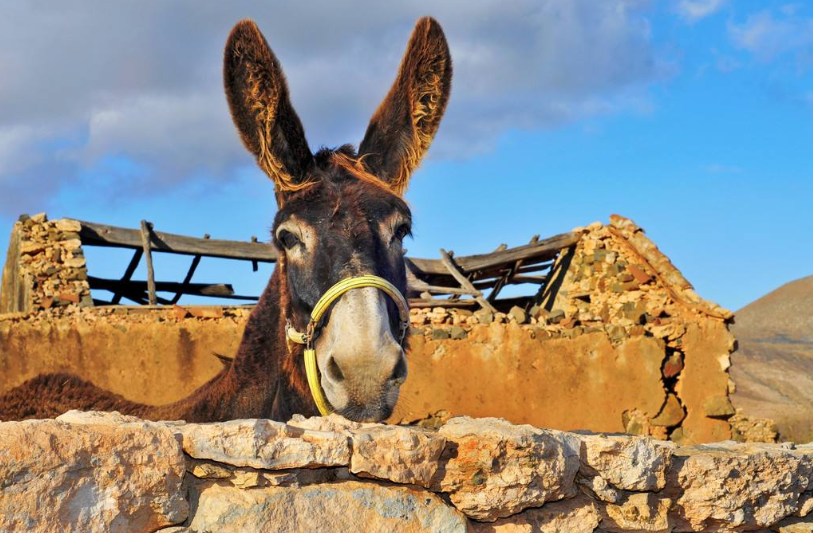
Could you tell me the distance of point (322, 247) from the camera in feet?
9.93

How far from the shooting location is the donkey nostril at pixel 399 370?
2590mm

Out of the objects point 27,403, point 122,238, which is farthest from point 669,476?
point 122,238

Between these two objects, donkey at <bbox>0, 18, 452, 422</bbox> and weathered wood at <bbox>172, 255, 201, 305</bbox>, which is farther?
weathered wood at <bbox>172, 255, 201, 305</bbox>

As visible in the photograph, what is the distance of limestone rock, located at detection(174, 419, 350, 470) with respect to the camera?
210 centimetres

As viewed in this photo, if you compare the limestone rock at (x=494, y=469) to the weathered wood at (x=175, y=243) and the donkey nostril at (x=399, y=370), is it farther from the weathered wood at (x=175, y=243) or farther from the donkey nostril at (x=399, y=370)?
the weathered wood at (x=175, y=243)

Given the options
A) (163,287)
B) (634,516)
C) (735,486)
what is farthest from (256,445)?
(163,287)

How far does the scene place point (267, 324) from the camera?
354 centimetres

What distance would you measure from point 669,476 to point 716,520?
265mm

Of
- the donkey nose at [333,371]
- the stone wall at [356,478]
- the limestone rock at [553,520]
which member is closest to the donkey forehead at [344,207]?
the donkey nose at [333,371]

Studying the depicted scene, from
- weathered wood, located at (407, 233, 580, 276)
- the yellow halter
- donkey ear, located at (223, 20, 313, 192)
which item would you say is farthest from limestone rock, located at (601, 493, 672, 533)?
weathered wood, located at (407, 233, 580, 276)

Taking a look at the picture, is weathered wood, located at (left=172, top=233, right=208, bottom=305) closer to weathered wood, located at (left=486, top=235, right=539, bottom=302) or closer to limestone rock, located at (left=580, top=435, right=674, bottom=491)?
weathered wood, located at (left=486, top=235, right=539, bottom=302)

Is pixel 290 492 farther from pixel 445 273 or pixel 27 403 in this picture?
pixel 445 273

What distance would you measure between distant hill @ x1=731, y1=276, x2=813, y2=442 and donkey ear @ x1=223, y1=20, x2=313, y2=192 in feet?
37.1

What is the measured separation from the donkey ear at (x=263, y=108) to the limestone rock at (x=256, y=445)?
4.68 ft
